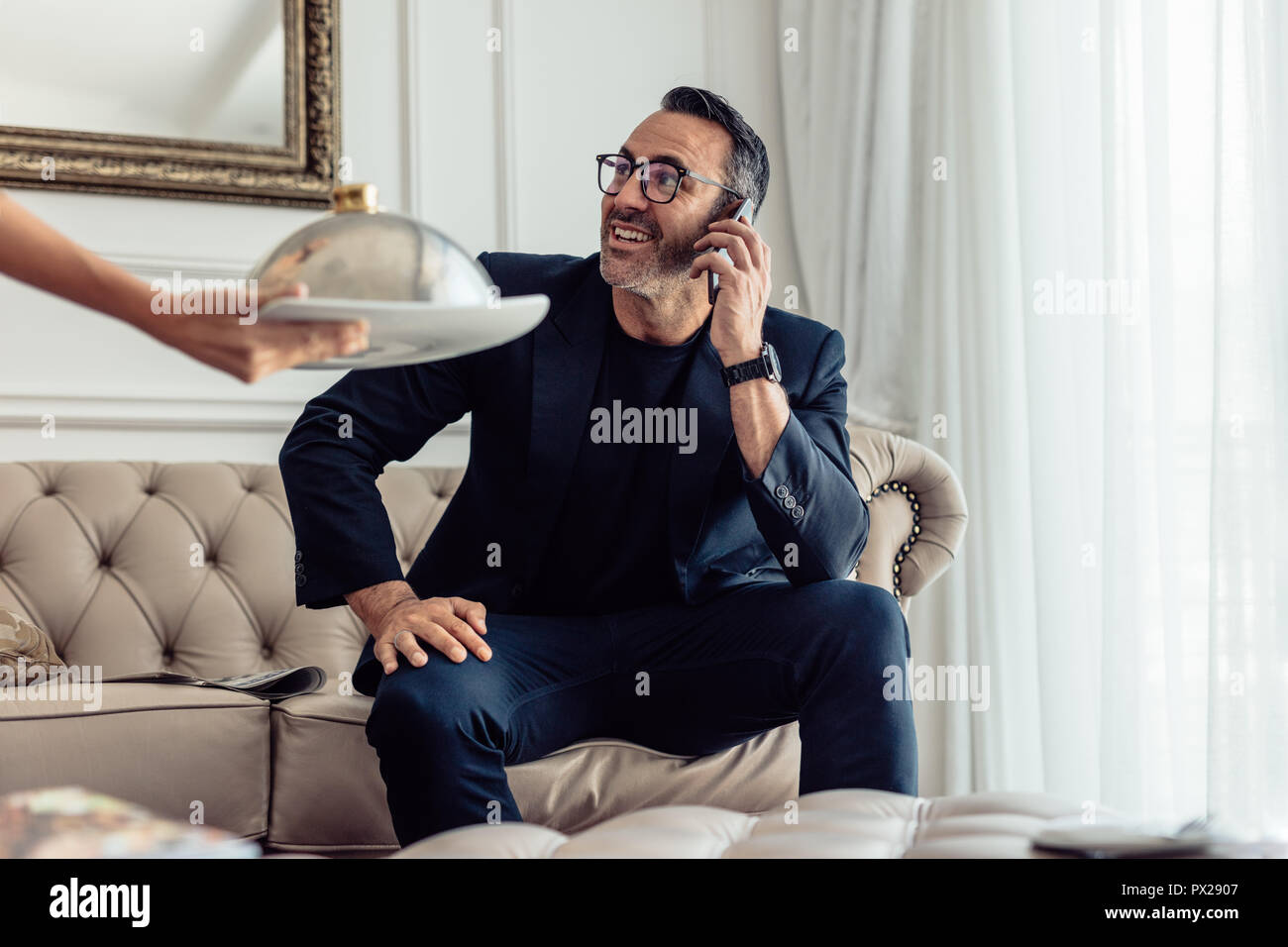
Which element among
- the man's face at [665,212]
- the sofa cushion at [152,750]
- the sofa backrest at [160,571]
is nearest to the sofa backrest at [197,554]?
the sofa backrest at [160,571]

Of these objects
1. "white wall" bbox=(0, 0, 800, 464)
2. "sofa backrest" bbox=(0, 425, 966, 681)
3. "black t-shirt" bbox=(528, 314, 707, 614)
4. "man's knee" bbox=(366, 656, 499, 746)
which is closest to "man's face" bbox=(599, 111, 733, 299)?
"black t-shirt" bbox=(528, 314, 707, 614)

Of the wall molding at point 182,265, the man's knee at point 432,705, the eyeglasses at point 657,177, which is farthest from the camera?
the wall molding at point 182,265

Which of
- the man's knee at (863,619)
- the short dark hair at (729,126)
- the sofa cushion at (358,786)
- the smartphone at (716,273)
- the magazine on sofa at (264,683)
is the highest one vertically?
the short dark hair at (729,126)

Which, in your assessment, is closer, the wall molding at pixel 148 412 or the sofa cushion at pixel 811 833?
the sofa cushion at pixel 811 833

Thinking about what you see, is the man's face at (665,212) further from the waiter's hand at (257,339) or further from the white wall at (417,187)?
the white wall at (417,187)

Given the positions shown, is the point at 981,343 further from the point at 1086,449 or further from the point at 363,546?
the point at 363,546

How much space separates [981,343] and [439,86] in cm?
140

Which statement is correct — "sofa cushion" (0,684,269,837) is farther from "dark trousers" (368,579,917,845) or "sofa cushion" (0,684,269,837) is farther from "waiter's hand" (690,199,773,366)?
"waiter's hand" (690,199,773,366)

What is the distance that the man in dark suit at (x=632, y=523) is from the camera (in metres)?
1.27

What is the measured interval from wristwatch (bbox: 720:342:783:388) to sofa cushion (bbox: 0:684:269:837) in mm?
721

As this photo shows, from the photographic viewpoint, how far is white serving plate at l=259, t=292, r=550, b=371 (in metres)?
0.72

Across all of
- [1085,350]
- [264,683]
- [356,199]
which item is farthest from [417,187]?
[356,199]

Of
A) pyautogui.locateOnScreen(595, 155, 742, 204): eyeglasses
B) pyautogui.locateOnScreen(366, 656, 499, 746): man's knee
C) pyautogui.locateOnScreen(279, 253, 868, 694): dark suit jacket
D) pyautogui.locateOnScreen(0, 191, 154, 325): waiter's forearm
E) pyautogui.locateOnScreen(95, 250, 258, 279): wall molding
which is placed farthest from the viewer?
pyautogui.locateOnScreen(95, 250, 258, 279): wall molding

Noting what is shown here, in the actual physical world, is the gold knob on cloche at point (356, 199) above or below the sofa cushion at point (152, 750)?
above
